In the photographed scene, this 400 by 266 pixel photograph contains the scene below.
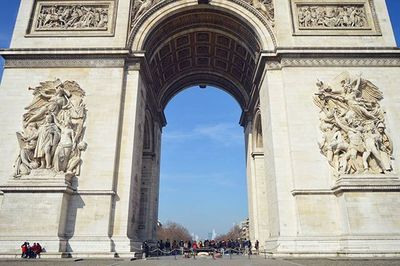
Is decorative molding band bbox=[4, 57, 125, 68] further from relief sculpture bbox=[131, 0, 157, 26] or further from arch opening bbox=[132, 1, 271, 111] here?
relief sculpture bbox=[131, 0, 157, 26]

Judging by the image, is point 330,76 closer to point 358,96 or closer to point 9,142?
point 358,96

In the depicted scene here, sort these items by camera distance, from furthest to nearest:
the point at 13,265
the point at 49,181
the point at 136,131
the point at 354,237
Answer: the point at 136,131 → the point at 49,181 → the point at 354,237 → the point at 13,265

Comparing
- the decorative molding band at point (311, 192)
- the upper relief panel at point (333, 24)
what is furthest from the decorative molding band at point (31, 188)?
the upper relief panel at point (333, 24)

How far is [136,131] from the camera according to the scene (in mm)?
15844

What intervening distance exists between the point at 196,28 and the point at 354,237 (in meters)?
14.9

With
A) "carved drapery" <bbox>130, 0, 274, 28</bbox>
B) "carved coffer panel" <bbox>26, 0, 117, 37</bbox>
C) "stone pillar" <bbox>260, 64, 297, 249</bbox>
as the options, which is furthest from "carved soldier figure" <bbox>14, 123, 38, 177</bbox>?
"stone pillar" <bbox>260, 64, 297, 249</bbox>

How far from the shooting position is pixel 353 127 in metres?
14.5

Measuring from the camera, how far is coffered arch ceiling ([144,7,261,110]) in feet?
61.5

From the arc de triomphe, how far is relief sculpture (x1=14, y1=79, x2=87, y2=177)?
57 millimetres

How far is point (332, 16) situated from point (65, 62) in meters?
14.9

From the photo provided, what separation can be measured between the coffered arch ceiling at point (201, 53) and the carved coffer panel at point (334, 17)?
2770mm

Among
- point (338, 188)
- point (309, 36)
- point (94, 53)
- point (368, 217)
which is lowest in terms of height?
point (368, 217)

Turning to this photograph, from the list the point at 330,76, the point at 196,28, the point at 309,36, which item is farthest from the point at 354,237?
the point at 196,28

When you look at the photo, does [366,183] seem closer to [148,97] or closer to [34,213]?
[148,97]
